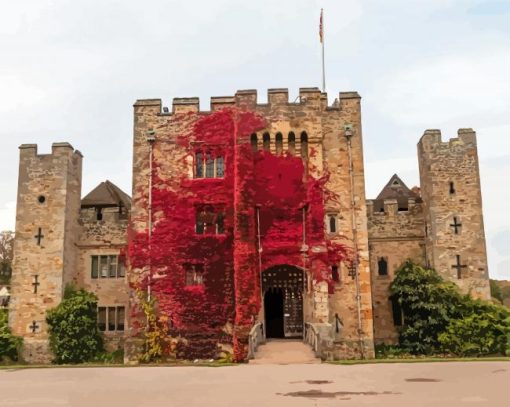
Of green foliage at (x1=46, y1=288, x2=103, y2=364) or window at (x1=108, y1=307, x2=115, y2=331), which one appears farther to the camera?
window at (x1=108, y1=307, x2=115, y2=331)

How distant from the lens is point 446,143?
3080 cm

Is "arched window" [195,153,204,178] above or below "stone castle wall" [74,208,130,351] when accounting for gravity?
above

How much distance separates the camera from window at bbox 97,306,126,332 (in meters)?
31.1

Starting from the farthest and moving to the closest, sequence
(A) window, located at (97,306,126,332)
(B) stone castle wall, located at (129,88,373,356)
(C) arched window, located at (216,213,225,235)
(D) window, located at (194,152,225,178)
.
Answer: (A) window, located at (97,306,126,332) → (D) window, located at (194,152,225,178) → (C) arched window, located at (216,213,225,235) → (B) stone castle wall, located at (129,88,373,356)

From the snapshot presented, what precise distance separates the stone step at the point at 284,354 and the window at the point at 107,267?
34.0 ft

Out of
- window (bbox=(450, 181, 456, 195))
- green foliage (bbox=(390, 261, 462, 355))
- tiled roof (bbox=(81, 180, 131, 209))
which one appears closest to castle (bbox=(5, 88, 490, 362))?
window (bbox=(450, 181, 456, 195))

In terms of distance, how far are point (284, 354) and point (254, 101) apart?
44.2 ft

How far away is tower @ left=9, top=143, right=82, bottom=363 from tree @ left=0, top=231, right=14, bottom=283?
28.8m

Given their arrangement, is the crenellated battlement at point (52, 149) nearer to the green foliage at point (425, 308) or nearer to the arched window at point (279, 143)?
the arched window at point (279, 143)

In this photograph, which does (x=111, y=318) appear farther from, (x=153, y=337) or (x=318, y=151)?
(x=318, y=151)

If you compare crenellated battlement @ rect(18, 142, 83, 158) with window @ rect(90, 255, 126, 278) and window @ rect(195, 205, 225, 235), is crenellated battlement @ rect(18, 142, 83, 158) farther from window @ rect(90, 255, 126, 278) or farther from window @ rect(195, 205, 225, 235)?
window @ rect(195, 205, 225, 235)

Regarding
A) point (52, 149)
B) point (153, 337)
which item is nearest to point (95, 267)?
point (153, 337)

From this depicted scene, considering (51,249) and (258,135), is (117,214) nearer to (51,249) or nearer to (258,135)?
(51,249)

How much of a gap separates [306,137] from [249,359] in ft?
39.7
